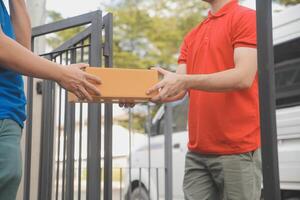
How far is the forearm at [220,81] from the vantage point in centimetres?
202

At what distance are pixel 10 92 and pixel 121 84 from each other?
477mm

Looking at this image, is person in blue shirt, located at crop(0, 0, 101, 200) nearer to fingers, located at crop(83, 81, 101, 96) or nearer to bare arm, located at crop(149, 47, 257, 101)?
fingers, located at crop(83, 81, 101, 96)

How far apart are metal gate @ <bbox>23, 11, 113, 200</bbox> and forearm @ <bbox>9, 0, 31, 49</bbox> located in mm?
689

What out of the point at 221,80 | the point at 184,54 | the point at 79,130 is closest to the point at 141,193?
the point at 79,130

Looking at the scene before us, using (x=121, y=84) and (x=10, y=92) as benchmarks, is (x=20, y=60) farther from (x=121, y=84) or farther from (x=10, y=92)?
(x=121, y=84)

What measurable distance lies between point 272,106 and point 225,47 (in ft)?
2.56

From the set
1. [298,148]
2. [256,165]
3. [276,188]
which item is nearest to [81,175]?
[256,165]

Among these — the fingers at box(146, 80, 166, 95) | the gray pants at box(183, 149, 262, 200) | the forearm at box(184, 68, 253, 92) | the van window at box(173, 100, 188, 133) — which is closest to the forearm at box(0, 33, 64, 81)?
the fingers at box(146, 80, 166, 95)

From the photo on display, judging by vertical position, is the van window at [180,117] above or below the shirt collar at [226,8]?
below

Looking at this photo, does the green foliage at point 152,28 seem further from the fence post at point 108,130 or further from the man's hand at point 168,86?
the man's hand at point 168,86

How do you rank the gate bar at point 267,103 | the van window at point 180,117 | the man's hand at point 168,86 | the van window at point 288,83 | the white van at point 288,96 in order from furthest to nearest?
the van window at point 180,117, the van window at point 288,83, the white van at point 288,96, the man's hand at point 168,86, the gate bar at point 267,103

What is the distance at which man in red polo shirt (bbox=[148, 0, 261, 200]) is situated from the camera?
2.05m

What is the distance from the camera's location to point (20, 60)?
1.54m

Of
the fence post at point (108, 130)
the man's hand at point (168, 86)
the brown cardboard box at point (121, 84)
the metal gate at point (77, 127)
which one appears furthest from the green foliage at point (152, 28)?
the brown cardboard box at point (121, 84)
